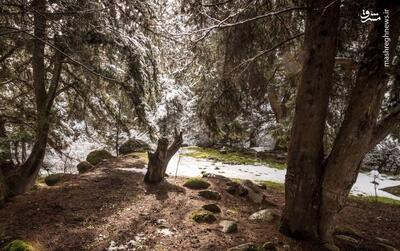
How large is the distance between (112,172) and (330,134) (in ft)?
15.0

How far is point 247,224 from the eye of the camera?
4.89 m

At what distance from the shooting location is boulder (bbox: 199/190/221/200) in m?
6.05

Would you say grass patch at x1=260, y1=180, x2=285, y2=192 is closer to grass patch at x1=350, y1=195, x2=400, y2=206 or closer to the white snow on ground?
the white snow on ground

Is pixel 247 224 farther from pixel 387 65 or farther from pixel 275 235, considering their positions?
pixel 387 65

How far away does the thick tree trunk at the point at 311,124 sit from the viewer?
3941 millimetres

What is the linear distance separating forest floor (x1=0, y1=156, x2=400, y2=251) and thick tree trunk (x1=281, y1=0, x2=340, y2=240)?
1.31ft

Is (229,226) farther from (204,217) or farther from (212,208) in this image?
(212,208)

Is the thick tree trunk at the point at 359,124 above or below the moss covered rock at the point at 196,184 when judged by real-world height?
above

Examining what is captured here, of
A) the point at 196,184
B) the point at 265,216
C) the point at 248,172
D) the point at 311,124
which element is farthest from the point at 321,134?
the point at 248,172

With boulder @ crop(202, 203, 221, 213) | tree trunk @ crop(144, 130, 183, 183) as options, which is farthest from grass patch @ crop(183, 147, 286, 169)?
boulder @ crop(202, 203, 221, 213)

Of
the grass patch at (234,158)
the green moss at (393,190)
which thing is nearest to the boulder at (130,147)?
the grass patch at (234,158)

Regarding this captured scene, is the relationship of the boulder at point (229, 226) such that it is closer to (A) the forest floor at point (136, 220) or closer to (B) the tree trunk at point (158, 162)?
(A) the forest floor at point (136, 220)

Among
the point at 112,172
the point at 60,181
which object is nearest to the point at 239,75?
the point at 112,172

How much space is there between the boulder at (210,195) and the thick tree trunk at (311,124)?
191cm
